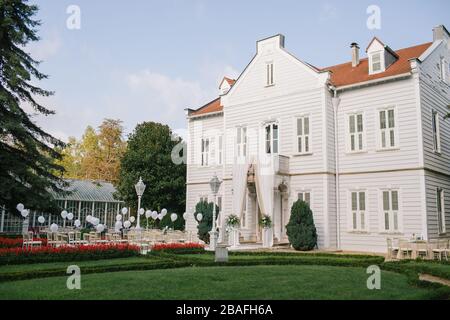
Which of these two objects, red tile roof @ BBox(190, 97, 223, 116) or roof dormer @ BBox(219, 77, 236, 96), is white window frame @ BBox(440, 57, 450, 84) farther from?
red tile roof @ BBox(190, 97, 223, 116)

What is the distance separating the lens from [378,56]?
68.6 ft

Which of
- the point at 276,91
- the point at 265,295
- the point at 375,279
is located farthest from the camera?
the point at 276,91

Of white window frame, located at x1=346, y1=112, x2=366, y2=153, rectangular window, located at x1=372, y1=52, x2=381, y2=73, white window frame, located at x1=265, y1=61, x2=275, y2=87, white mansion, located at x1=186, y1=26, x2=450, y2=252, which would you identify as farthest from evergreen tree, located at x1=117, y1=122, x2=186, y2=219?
rectangular window, located at x1=372, y1=52, x2=381, y2=73

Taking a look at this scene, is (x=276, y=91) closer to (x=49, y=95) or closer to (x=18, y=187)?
(x=49, y=95)

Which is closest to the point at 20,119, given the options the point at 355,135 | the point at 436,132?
the point at 355,135

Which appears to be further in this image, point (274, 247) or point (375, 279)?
point (274, 247)

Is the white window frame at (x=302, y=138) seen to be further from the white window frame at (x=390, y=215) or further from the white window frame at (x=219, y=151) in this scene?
the white window frame at (x=219, y=151)

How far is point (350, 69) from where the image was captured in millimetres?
23453

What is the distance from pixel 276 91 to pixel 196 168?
762 cm

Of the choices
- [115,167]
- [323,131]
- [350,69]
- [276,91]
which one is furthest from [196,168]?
[115,167]

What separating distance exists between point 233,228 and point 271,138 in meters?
5.45

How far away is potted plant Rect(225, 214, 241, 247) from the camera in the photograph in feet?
69.7

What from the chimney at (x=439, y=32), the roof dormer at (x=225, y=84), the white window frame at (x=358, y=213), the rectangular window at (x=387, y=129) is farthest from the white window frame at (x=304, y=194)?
the chimney at (x=439, y=32)
